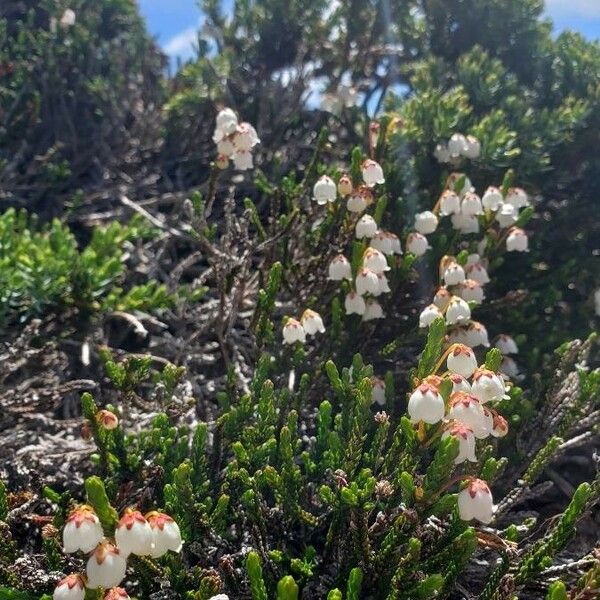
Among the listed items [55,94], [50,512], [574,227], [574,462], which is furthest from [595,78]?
[50,512]

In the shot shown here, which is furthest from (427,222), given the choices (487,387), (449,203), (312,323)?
(487,387)

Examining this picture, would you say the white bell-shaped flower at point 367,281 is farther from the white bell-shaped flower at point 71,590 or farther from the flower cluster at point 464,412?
the white bell-shaped flower at point 71,590

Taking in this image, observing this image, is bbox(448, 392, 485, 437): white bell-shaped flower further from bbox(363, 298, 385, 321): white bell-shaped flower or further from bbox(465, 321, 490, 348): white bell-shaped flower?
bbox(363, 298, 385, 321): white bell-shaped flower

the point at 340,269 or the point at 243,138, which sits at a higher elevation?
the point at 243,138

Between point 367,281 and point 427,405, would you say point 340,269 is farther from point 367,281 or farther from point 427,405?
point 427,405

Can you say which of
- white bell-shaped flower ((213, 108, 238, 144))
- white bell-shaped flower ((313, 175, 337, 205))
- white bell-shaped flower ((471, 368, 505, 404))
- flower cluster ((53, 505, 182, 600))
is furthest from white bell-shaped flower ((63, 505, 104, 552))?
white bell-shaped flower ((213, 108, 238, 144))

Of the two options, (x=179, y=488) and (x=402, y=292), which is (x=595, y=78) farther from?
(x=179, y=488)
